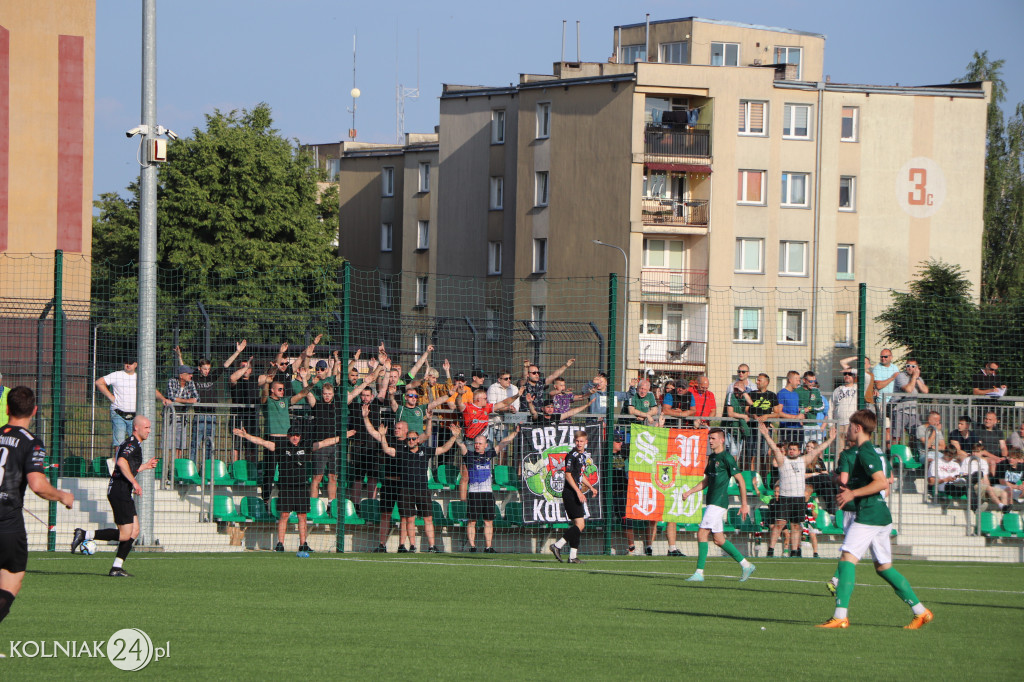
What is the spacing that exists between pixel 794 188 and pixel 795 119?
9.97ft

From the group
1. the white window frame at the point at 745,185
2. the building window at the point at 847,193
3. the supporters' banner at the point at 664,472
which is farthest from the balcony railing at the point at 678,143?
the supporters' banner at the point at 664,472

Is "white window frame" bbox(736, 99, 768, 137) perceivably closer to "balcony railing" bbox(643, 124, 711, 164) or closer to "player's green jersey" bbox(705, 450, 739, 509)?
"balcony railing" bbox(643, 124, 711, 164)

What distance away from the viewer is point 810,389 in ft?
60.2

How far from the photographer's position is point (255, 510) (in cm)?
1609

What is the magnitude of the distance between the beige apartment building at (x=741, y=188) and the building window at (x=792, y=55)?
380 inches

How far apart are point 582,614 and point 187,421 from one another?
8.64m

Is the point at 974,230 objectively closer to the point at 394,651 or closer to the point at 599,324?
the point at 599,324

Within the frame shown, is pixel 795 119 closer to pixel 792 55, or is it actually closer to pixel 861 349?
pixel 792 55

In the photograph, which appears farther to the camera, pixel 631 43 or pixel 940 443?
pixel 631 43

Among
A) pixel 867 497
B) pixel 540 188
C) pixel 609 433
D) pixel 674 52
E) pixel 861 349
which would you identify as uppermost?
pixel 674 52

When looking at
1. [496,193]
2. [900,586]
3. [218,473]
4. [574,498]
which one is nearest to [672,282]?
[496,193]

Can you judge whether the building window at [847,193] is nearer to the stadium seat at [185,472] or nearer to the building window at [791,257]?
the building window at [791,257]

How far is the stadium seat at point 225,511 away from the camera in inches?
628

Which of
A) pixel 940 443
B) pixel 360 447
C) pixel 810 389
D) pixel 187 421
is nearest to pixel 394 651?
pixel 360 447
